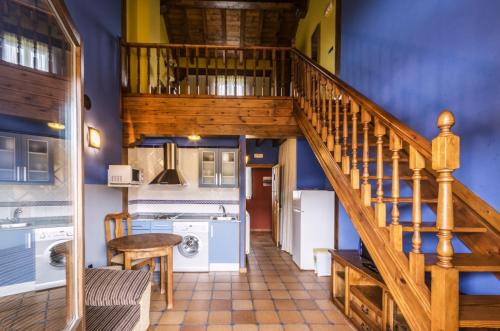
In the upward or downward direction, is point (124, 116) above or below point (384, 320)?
above

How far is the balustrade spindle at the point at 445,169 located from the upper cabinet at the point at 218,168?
369 centimetres

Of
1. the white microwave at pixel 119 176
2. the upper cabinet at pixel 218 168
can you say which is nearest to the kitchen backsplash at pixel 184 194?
the upper cabinet at pixel 218 168

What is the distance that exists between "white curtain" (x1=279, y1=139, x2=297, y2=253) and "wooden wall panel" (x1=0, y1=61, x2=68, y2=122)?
13.7 feet

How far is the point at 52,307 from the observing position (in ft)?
3.88

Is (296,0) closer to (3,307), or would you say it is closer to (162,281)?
(162,281)

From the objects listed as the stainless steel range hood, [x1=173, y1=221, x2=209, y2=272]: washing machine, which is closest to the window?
the stainless steel range hood

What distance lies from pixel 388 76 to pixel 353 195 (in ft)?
5.08

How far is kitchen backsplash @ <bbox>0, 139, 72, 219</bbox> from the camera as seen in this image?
112 centimetres

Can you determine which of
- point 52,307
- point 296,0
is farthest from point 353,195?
point 296,0

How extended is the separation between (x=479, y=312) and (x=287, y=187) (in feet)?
14.1

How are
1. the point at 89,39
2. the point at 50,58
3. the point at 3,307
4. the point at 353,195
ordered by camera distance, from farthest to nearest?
the point at 89,39 < the point at 353,195 < the point at 50,58 < the point at 3,307

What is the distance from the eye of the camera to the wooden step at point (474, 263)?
4.68 ft

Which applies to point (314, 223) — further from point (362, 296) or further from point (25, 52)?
point (25, 52)

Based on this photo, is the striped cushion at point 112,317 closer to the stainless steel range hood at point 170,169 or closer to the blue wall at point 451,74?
the stainless steel range hood at point 170,169
